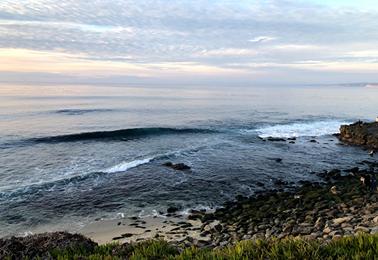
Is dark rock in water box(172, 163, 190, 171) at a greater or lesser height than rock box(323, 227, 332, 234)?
lesser

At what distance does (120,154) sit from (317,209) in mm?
19501

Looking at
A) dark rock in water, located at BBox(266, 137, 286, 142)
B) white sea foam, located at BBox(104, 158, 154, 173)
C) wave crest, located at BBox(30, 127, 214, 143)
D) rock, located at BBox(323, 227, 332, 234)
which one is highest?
rock, located at BBox(323, 227, 332, 234)

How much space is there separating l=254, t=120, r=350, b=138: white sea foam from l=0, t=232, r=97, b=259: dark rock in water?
1318 inches

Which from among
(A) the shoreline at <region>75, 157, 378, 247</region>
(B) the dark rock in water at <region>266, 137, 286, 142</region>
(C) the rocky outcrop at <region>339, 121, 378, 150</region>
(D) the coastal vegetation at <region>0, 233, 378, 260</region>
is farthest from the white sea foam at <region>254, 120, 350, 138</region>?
Result: (D) the coastal vegetation at <region>0, 233, 378, 260</region>

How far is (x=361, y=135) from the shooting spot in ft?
120

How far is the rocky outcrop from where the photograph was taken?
115ft

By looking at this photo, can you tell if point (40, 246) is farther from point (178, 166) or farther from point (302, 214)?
point (178, 166)

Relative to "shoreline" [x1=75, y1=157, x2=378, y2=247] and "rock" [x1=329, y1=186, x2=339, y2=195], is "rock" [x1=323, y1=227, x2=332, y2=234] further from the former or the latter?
"rock" [x1=329, y1=186, x2=339, y2=195]

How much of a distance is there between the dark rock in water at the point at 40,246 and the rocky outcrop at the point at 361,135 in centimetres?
3120

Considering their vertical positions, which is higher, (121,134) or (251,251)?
(251,251)

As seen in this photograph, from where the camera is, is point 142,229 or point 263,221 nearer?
point 263,221

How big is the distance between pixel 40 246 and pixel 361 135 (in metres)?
34.4

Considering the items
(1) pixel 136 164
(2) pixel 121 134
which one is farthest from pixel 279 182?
(2) pixel 121 134

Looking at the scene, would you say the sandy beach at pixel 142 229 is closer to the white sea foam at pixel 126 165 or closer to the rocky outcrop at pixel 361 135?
the white sea foam at pixel 126 165
